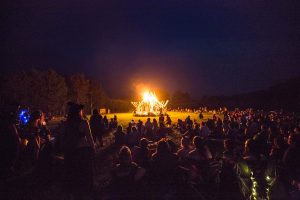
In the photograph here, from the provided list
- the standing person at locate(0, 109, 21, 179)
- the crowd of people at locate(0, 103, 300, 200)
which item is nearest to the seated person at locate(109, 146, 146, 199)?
the crowd of people at locate(0, 103, 300, 200)

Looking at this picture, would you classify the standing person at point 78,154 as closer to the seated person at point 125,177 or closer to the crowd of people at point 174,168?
the crowd of people at point 174,168

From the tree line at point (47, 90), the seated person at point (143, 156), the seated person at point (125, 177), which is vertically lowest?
the seated person at point (125, 177)

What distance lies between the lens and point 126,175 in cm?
705

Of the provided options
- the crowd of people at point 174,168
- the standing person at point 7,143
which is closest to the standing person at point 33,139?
the crowd of people at point 174,168

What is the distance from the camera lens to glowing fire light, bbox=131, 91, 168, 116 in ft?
142

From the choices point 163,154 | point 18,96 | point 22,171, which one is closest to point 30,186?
point 22,171

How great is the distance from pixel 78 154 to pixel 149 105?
3972 centimetres

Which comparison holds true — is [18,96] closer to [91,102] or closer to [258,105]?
[91,102]

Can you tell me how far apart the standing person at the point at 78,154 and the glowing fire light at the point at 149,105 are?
35.4 m

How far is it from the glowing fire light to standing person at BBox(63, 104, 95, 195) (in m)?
35.4

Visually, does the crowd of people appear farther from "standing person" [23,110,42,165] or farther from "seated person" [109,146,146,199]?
"standing person" [23,110,42,165]

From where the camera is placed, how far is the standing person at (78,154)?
594cm

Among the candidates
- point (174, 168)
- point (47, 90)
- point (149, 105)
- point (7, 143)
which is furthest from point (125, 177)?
point (47, 90)

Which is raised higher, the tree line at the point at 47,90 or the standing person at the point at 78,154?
the tree line at the point at 47,90
